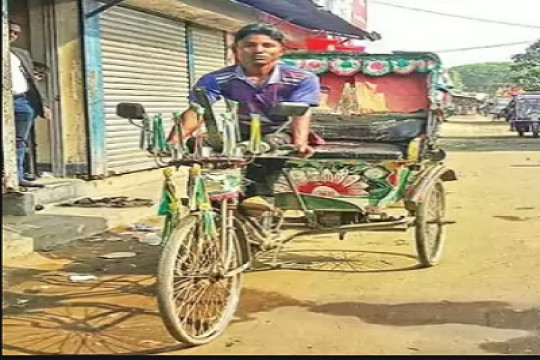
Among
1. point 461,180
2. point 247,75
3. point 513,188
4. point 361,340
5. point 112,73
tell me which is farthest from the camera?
point 461,180

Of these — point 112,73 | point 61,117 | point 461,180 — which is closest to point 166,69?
point 112,73

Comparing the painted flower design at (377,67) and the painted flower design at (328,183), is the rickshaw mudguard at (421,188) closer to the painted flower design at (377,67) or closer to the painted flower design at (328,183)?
the painted flower design at (328,183)

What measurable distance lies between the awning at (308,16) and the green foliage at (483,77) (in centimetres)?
5153

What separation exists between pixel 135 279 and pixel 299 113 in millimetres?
2055

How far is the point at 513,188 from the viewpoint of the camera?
40.1 ft

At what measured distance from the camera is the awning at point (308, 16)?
15195 mm

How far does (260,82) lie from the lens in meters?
5.47

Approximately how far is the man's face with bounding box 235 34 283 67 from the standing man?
3576mm

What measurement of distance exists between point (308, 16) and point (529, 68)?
35293 mm

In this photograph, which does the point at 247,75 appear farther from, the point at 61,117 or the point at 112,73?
the point at 112,73

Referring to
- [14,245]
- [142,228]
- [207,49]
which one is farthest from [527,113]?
[14,245]

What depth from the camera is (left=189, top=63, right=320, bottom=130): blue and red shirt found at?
5422 mm

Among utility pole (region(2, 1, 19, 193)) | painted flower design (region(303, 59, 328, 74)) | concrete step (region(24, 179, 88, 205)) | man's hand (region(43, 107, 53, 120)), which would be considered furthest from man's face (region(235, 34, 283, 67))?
man's hand (region(43, 107, 53, 120))

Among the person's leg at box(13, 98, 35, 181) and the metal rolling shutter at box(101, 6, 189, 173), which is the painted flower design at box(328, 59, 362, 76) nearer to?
the metal rolling shutter at box(101, 6, 189, 173)
